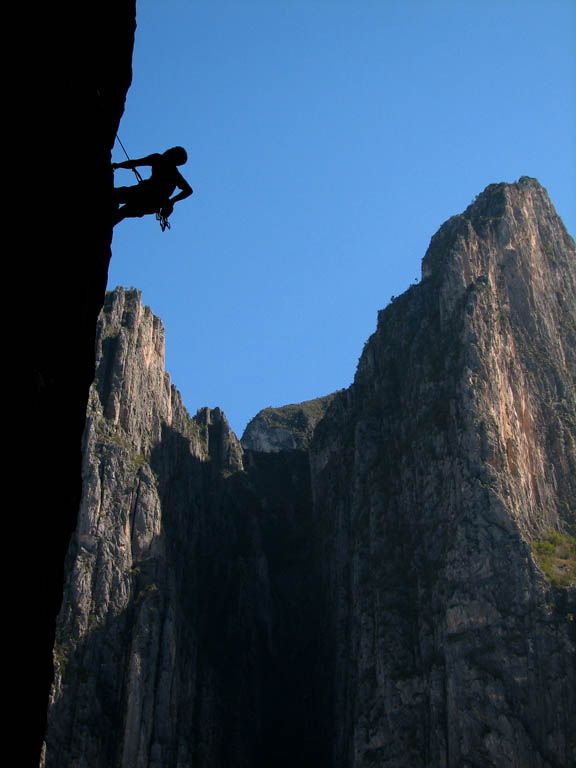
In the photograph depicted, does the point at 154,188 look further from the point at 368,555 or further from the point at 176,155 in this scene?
the point at 368,555

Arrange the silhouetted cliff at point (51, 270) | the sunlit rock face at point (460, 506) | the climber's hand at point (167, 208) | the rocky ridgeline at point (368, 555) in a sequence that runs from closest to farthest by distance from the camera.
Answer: the silhouetted cliff at point (51, 270)
the climber's hand at point (167, 208)
the sunlit rock face at point (460, 506)
the rocky ridgeline at point (368, 555)

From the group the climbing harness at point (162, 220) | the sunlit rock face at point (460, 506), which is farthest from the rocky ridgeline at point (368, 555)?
the climbing harness at point (162, 220)

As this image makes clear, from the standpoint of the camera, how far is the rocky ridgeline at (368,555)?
217ft

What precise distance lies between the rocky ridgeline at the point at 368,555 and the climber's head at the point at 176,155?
58.3 metres

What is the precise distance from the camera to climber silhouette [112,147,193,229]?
26.8 feet

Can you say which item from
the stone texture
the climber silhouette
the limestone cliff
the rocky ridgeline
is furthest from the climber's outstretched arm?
the stone texture

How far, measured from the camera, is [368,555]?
261ft

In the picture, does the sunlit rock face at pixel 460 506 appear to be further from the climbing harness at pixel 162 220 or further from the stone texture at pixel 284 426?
the climbing harness at pixel 162 220

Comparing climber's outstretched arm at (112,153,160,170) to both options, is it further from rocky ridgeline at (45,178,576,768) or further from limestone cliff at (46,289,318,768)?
limestone cliff at (46,289,318,768)

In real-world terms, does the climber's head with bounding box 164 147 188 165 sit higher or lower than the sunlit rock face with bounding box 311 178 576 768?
lower

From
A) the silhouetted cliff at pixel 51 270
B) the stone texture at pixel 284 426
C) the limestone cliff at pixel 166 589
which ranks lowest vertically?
the silhouetted cliff at pixel 51 270

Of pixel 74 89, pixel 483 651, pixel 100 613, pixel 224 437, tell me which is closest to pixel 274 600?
pixel 224 437

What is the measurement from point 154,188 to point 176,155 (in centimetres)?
31

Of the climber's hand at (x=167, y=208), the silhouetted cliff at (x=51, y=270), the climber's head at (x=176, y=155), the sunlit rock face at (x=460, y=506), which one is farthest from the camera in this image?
the sunlit rock face at (x=460, y=506)
